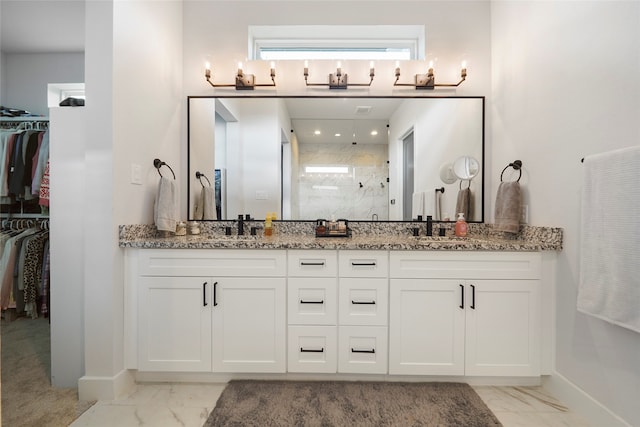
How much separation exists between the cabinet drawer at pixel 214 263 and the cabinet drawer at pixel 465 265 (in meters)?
0.74

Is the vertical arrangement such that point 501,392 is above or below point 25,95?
below

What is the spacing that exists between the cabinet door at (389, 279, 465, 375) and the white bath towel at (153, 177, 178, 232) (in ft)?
5.03

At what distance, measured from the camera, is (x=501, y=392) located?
1.88 meters

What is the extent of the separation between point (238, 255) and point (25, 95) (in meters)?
3.52

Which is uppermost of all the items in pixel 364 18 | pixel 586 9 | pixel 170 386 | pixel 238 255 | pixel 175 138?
pixel 364 18

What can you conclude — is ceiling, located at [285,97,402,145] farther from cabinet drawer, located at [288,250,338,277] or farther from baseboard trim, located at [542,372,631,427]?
baseboard trim, located at [542,372,631,427]

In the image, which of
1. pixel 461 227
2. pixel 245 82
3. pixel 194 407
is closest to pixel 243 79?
pixel 245 82

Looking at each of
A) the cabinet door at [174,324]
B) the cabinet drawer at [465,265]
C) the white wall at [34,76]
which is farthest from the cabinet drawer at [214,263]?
the white wall at [34,76]

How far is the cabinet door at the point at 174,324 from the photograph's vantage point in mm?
1905

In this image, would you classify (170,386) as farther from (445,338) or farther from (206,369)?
(445,338)

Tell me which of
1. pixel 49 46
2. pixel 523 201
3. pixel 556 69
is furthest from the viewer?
pixel 49 46

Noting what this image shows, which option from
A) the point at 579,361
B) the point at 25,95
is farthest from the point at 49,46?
the point at 579,361

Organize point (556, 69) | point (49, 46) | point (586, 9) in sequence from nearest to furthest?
point (586, 9) → point (556, 69) → point (49, 46)

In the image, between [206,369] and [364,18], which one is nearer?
[206,369]
